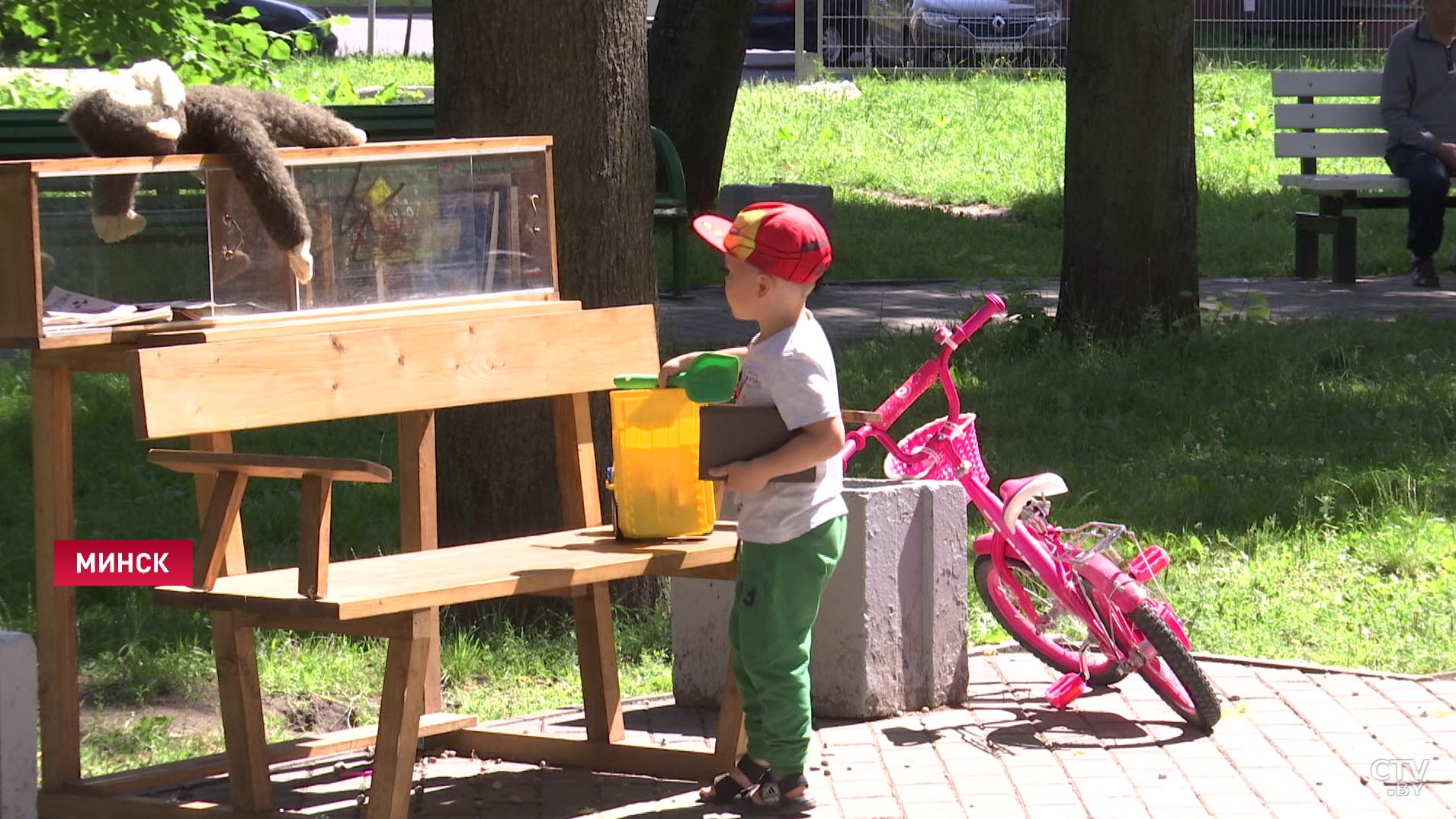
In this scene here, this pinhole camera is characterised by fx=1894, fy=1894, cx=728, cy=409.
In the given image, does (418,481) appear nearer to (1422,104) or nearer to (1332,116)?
(1422,104)

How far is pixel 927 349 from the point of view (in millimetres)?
9359

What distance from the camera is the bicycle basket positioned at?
16.3ft

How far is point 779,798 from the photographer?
4273 millimetres

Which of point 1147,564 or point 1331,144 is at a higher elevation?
point 1331,144

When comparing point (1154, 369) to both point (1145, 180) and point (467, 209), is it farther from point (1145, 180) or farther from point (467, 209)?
point (467, 209)

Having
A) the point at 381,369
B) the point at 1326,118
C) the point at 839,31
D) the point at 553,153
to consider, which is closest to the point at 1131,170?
the point at 1326,118

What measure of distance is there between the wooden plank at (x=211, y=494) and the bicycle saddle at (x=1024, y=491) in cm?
196

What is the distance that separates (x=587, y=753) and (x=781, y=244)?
1.43 metres

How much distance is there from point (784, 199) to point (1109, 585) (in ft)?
21.4

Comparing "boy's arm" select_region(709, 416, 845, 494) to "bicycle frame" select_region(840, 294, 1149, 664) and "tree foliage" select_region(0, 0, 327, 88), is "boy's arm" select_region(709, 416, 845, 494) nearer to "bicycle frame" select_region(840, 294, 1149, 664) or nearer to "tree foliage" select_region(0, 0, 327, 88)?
"bicycle frame" select_region(840, 294, 1149, 664)

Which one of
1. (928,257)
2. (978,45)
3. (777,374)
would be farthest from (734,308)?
(978,45)

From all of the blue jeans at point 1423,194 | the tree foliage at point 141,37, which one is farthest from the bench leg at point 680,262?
the blue jeans at point 1423,194

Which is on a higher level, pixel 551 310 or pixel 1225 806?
pixel 551 310

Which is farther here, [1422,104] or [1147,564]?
[1422,104]
